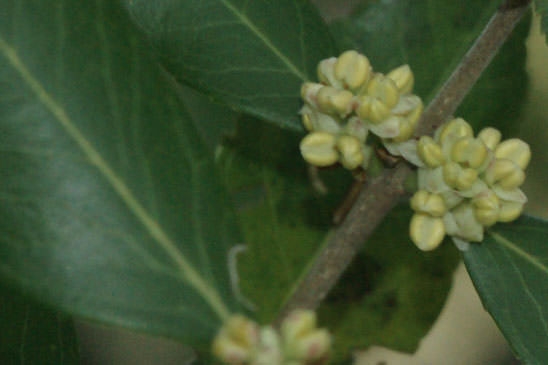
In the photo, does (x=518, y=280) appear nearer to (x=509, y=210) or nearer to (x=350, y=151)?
(x=509, y=210)

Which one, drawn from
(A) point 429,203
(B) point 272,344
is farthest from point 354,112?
(B) point 272,344

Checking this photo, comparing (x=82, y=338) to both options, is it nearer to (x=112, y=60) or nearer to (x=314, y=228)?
(x=314, y=228)

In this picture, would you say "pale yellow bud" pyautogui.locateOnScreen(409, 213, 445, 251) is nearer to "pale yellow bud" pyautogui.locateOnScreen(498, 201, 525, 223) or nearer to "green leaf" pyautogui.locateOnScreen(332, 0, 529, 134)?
"pale yellow bud" pyautogui.locateOnScreen(498, 201, 525, 223)

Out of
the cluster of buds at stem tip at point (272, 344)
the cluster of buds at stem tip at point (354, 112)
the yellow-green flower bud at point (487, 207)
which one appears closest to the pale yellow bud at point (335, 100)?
the cluster of buds at stem tip at point (354, 112)

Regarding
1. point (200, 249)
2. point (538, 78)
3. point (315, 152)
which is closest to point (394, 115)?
point (315, 152)

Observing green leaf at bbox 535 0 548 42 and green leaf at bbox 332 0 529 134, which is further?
green leaf at bbox 332 0 529 134

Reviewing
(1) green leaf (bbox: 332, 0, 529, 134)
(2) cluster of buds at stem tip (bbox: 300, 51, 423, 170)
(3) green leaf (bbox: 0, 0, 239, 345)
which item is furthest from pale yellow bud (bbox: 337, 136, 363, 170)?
(1) green leaf (bbox: 332, 0, 529, 134)
